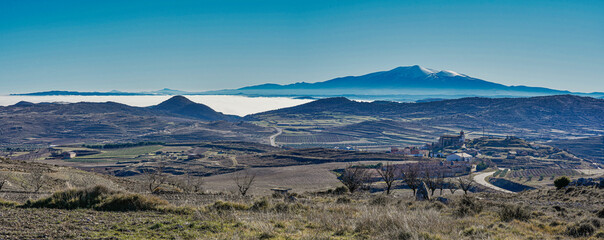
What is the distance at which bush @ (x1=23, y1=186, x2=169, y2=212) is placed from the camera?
35.4 ft

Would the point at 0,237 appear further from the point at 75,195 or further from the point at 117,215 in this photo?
the point at 75,195

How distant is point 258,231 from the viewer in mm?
8531

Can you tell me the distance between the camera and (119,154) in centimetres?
10144

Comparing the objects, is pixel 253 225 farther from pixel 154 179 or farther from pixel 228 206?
pixel 154 179

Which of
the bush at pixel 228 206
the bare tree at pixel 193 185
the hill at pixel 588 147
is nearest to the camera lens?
the bush at pixel 228 206

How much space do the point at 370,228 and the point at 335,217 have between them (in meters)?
1.67

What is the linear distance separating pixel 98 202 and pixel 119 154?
98437 mm

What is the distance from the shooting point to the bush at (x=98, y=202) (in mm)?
10797

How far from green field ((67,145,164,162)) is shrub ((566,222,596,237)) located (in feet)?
305

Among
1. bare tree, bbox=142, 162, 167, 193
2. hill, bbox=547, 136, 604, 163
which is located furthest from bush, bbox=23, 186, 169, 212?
hill, bbox=547, 136, 604, 163

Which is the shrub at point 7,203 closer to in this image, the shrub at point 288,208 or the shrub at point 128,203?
the shrub at point 128,203

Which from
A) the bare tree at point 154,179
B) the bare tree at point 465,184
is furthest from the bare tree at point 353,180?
the bare tree at point 154,179

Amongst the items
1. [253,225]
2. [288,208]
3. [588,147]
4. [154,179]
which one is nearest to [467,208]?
[288,208]

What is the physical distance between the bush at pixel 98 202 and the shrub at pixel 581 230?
1021 centimetres
